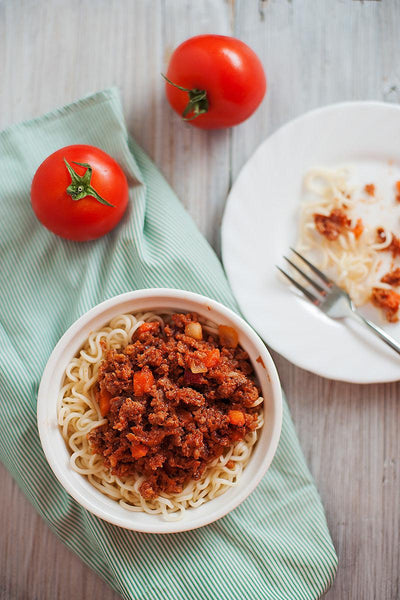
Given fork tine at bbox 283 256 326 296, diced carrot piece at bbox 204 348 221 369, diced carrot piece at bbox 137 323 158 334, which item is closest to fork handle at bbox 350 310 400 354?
fork tine at bbox 283 256 326 296

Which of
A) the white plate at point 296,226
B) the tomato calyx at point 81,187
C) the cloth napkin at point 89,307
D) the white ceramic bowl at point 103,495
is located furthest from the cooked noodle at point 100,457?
the tomato calyx at point 81,187

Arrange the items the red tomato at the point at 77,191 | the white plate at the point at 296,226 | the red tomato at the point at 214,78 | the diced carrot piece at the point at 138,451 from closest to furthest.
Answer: the diced carrot piece at the point at 138,451, the red tomato at the point at 77,191, the red tomato at the point at 214,78, the white plate at the point at 296,226

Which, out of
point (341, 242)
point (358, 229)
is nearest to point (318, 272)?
point (341, 242)

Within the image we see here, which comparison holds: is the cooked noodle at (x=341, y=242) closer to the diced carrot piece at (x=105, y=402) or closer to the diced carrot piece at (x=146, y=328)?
the diced carrot piece at (x=146, y=328)

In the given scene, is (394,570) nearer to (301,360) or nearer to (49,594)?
(301,360)

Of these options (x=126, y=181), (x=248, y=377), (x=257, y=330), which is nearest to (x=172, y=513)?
(x=248, y=377)

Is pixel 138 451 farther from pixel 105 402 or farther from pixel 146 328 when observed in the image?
pixel 146 328
